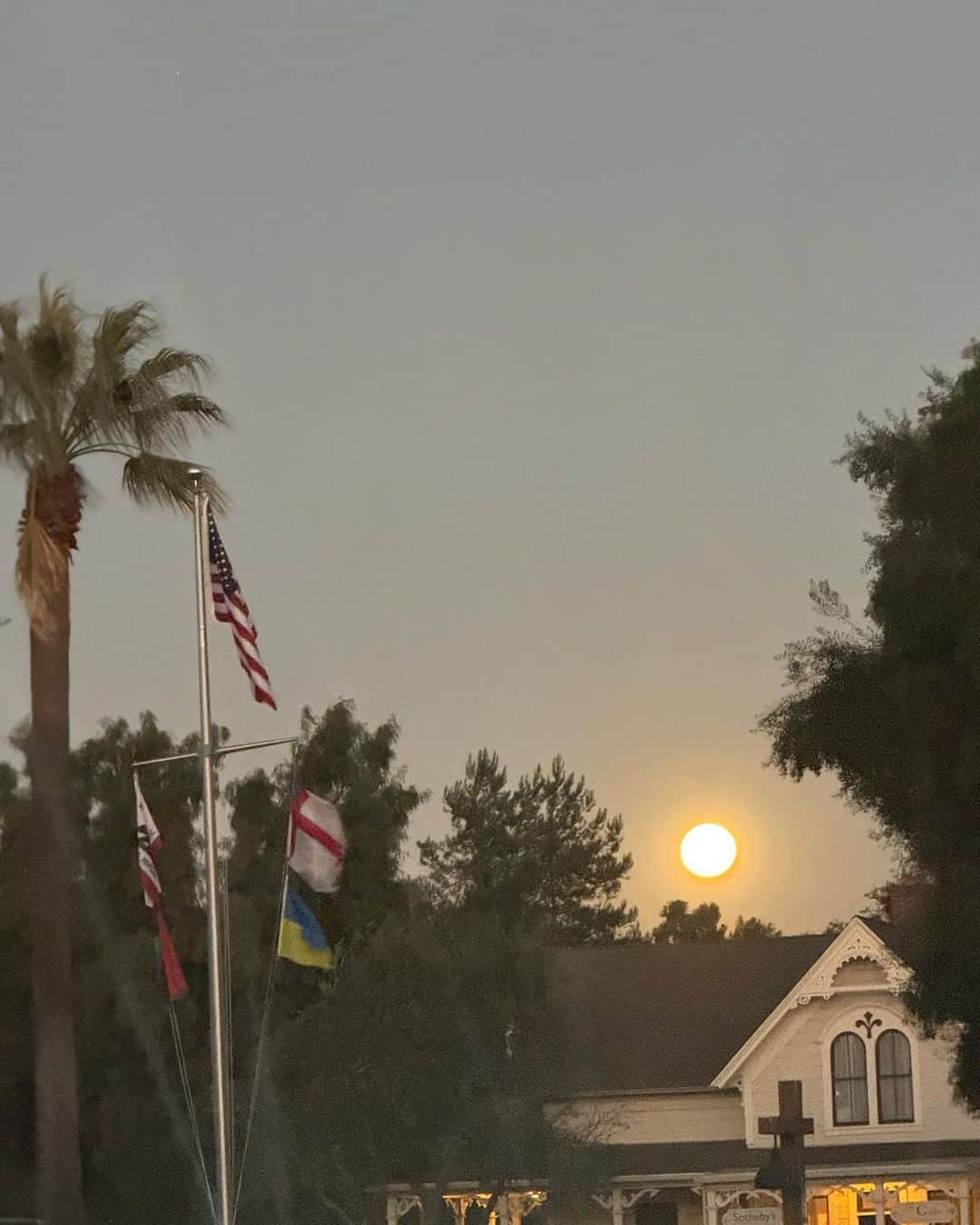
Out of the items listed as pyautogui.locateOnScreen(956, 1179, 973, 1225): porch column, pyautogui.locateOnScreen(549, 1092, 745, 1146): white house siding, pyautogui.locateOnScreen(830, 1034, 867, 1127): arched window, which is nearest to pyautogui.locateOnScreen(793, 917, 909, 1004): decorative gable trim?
pyautogui.locateOnScreen(830, 1034, 867, 1127): arched window

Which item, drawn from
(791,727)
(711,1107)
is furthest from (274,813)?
(791,727)

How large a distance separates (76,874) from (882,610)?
17.0 m

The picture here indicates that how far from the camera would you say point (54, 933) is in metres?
21.9

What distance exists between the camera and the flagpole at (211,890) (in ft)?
67.0

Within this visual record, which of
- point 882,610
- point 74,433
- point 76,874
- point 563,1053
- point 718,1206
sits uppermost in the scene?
point 74,433

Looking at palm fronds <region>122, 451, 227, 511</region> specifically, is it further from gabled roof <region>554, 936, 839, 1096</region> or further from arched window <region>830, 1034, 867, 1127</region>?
arched window <region>830, 1034, 867, 1127</region>

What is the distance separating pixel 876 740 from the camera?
26438 millimetres

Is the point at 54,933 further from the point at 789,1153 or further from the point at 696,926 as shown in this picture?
the point at 696,926

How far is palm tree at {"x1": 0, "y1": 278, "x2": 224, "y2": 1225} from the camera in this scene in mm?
21734

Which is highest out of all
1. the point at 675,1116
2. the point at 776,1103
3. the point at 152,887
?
the point at 152,887

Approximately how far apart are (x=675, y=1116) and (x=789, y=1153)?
1332cm

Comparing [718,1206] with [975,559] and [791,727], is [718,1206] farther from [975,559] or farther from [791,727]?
[975,559]

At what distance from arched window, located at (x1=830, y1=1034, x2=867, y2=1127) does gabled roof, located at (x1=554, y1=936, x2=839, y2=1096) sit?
1.70 metres

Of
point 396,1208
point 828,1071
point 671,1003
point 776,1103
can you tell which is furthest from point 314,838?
point 671,1003
